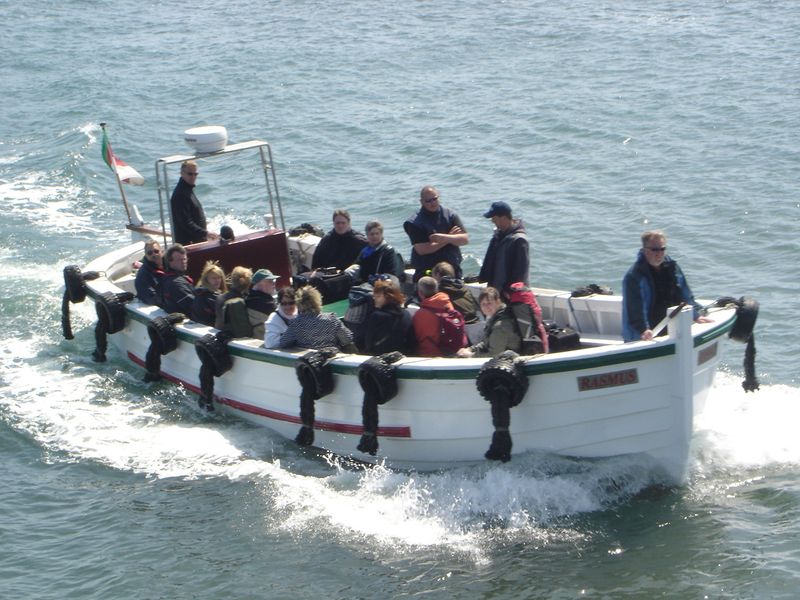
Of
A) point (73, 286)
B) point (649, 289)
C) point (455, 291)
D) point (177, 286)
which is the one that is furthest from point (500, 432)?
point (73, 286)

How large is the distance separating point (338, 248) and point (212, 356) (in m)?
2.17

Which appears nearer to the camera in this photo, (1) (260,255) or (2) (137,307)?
(2) (137,307)

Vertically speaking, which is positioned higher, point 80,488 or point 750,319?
point 750,319

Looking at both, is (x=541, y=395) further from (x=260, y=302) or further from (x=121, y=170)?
(x=121, y=170)

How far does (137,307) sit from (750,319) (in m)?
5.99

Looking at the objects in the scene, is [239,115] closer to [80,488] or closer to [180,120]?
[180,120]

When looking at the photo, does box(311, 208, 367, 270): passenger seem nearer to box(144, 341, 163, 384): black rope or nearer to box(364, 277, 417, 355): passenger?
box(144, 341, 163, 384): black rope

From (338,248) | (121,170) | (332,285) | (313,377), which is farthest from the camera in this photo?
(121,170)

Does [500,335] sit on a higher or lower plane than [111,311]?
higher

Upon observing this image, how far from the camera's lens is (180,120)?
85.4 ft

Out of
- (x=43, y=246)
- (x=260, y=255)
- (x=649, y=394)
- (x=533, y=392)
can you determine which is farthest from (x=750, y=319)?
(x=43, y=246)

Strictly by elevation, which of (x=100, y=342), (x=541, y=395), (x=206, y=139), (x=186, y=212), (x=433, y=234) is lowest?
(x=100, y=342)

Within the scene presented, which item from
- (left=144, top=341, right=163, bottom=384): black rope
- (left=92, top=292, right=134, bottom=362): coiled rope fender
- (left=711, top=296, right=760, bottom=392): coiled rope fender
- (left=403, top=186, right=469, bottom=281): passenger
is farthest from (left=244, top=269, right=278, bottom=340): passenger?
(left=711, top=296, right=760, bottom=392): coiled rope fender

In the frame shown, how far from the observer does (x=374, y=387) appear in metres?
9.66
